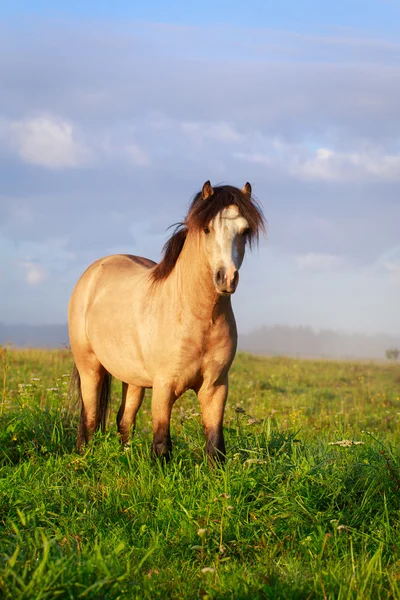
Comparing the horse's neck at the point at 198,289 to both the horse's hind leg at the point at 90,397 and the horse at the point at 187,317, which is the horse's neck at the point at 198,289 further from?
the horse's hind leg at the point at 90,397

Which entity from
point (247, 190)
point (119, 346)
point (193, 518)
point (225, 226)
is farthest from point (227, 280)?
point (119, 346)

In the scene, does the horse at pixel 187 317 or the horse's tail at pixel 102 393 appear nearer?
the horse at pixel 187 317

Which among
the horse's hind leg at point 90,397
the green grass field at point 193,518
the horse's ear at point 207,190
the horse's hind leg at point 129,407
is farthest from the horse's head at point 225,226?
the horse's hind leg at point 90,397

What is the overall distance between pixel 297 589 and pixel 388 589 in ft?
2.14

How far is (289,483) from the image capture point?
5.22m

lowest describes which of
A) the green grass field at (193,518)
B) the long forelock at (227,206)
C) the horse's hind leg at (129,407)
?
the green grass field at (193,518)

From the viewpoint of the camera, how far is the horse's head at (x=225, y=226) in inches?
207

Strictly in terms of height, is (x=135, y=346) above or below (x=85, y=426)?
above

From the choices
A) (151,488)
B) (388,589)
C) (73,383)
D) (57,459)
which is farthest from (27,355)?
(388,589)

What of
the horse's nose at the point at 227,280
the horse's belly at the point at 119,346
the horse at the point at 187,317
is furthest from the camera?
the horse's belly at the point at 119,346

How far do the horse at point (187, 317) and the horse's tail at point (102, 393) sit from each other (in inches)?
18.3

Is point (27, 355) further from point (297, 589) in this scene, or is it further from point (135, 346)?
point (297, 589)

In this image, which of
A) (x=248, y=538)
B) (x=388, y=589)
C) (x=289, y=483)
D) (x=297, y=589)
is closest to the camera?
(x=297, y=589)

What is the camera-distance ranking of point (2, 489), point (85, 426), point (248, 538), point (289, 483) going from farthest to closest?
point (85, 426)
point (2, 489)
point (289, 483)
point (248, 538)
